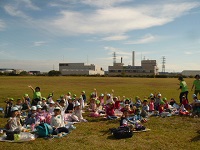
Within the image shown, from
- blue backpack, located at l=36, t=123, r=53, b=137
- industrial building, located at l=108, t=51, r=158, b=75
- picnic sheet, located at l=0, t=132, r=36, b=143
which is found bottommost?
picnic sheet, located at l=0, t=132, r=36, b=143

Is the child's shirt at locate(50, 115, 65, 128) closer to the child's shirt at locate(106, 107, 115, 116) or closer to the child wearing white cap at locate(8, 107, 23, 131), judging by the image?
the child wearing white cap at locate(8, 107, 23, 131)

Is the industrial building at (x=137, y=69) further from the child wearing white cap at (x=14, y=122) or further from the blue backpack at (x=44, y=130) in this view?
the child wearing white cap at (x=14, y=122)

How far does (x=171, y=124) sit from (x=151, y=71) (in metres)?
155

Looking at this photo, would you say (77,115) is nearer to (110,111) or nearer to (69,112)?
(69,112)

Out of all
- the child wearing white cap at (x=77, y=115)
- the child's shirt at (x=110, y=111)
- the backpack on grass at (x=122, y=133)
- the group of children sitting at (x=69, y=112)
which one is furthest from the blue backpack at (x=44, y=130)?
the child's shirt at (x=110, y=111)

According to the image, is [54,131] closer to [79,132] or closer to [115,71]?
[79,132]

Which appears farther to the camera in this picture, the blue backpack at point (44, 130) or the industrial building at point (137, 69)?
the industrial building at point (137, 69)

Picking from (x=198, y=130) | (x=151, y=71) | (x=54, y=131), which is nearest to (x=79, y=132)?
(x=54, y=131)

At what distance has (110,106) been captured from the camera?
47.1 ft

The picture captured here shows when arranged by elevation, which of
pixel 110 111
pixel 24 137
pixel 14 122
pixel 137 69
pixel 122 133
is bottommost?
pixel 24 137

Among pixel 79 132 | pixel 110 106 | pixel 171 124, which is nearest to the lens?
pixel 79 132

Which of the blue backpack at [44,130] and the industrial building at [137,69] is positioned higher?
the industrial building at [137,69]

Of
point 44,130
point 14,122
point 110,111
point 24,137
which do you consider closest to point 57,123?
point 44,130

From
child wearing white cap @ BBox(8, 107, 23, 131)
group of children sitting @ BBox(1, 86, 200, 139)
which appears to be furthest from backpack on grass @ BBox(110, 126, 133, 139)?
child wearing white cap @ BBox(8, 107, 23, 131)
